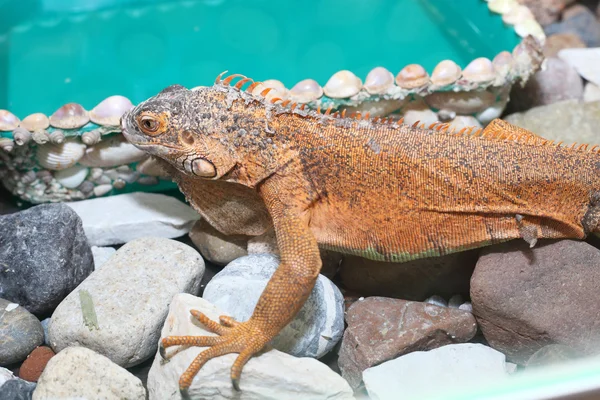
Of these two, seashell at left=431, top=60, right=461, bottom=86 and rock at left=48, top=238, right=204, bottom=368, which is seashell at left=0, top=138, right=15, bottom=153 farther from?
seashell at left=431, top=60, right=461, bottom=86

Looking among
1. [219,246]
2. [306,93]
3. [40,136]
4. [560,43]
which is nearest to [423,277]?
[219,246]

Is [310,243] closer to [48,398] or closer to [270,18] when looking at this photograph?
[48,398]

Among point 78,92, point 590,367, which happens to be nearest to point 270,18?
point 78,92

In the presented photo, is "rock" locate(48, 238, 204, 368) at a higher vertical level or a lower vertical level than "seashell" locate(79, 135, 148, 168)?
lower

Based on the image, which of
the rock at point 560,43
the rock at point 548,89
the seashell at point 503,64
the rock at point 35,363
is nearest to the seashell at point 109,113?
the rock at point 35,363

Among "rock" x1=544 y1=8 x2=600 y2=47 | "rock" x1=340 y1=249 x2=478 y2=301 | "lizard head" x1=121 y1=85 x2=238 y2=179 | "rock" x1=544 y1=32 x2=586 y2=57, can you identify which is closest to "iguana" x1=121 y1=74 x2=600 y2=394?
"lizard head" x1=121 y1=85 x2=238 y2=179

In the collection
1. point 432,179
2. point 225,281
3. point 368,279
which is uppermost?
point 432,179

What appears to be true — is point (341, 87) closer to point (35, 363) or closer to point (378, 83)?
point (378, 83)
